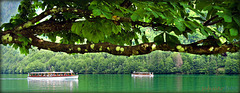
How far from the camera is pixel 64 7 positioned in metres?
4.88

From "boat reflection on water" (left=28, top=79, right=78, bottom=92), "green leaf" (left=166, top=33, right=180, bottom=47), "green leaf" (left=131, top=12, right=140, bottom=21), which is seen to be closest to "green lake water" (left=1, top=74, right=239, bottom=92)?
"boat reflection on water" (left=28, top=79, right=78, bottom=92)

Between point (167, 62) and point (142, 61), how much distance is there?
998 cm

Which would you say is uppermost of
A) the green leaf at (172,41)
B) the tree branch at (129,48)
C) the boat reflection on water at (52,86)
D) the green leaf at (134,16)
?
the green leaf at (134,16)

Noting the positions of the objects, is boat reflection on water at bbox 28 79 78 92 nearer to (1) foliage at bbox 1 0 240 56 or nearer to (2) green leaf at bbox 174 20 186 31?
(1) foliage at bbox 1 0 240 56

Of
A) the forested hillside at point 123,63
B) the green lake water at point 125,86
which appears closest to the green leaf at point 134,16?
the green lake water at point 125,86

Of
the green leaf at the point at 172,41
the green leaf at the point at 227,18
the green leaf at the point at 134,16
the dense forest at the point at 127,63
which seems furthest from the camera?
the dense forest at the point at 127,63

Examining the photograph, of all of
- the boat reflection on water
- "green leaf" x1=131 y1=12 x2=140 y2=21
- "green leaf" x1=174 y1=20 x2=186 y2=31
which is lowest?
the boat reflection on water

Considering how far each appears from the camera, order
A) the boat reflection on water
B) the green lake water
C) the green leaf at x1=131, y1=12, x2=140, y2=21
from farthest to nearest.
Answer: the boat reflection on water, the green lake water, the green leaf at x1=131, y1=12, x2=140, y2=21

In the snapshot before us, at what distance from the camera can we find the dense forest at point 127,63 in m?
88.6

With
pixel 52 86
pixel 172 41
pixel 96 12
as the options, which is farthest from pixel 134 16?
pixel 52 86

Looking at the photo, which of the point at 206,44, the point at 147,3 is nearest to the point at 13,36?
the point at 147,3

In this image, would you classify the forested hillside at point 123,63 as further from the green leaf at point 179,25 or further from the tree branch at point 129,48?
the green leaf at point 179,25

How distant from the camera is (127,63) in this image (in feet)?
313

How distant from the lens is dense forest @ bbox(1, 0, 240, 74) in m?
88.6
